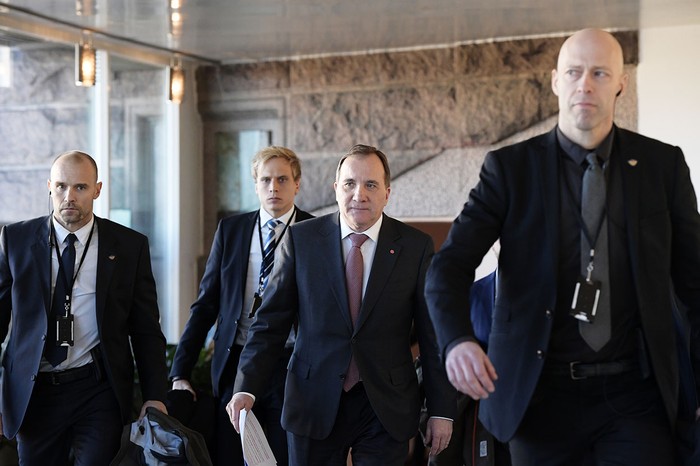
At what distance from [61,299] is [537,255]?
2.22m

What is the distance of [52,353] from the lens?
4164 millimetres

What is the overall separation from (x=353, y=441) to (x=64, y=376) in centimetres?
124

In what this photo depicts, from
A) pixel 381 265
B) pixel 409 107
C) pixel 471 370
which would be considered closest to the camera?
pixel 471 370

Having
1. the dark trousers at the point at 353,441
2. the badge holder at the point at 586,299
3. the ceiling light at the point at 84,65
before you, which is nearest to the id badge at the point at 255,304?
the dark trousers at the point at 353,441

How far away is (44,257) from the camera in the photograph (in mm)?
4223

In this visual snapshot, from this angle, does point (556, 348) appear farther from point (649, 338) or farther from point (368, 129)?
point (368, 129)

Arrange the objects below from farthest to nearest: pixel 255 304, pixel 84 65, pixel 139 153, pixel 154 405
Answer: pixel 139 153 → pixel 84 65 → pixel 255 304 → pixel 154 405

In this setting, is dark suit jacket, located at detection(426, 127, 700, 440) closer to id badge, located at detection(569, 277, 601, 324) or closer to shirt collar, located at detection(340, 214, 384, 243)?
id badge, located at detection(569, 277, 601, 324)

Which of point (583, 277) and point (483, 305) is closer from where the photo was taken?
point (583, 277)

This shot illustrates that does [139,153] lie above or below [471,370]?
above

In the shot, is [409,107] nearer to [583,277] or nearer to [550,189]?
[550,189]

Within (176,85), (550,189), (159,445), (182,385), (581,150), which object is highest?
(176,85)

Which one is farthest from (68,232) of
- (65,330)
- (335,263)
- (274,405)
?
(335,263)

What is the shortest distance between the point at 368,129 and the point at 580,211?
524 centimetres
